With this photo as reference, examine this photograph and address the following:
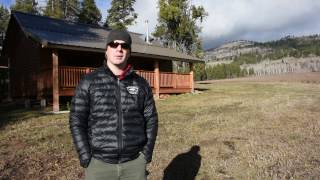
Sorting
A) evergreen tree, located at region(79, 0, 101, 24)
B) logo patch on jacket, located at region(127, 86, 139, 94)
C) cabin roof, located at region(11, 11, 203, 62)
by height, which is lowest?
logo patch on jacket, located at region(127, 86, 139, 94)

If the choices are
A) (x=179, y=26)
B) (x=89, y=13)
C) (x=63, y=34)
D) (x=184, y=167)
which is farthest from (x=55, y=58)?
(x=89, y=13)

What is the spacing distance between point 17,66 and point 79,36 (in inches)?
189

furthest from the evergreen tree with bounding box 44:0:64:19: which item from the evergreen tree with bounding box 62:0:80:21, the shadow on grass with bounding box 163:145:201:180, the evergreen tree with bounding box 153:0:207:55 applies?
the shadow on grass with bounding box 163:145:201:180

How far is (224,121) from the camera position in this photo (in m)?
13.6

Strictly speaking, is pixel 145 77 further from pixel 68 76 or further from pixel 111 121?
pixel 111 121

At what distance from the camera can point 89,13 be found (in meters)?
55.2

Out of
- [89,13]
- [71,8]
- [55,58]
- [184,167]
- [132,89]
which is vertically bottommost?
[184,167]

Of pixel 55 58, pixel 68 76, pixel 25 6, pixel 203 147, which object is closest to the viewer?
pixel 203 147

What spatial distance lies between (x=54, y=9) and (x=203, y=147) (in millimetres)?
47537

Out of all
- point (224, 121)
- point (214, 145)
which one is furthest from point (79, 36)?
point (214, 145)

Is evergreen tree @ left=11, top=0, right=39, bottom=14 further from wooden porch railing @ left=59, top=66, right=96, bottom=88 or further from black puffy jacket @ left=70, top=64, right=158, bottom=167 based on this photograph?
black puffy jacket @ left=70, top=64, right=158, bottom=167

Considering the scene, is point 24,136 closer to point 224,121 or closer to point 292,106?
point 224,121

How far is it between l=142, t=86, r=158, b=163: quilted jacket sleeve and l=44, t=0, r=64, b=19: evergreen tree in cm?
4778

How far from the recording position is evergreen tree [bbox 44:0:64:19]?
50.6 metres
